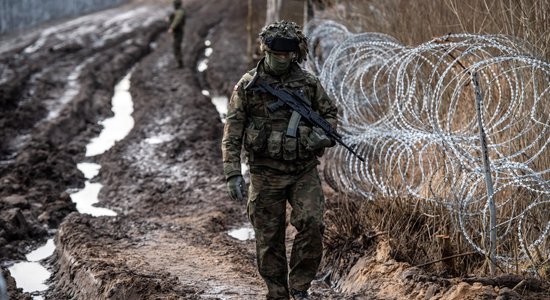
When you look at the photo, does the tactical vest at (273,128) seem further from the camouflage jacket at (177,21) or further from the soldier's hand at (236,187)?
the camouflage jacket at (177,21)

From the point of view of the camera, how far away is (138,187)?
32.2 feet

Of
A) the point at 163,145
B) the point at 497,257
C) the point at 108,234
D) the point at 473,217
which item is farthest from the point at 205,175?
the point at 497,257

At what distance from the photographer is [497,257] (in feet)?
17.1

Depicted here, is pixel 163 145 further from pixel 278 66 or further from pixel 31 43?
pixel 31 43

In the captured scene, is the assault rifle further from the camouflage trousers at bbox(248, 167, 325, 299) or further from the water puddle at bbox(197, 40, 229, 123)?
the water puddle at bbox(197, 40, 229, 123)

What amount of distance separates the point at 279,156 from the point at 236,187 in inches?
12.3

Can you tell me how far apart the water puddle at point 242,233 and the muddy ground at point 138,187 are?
5.1 inches

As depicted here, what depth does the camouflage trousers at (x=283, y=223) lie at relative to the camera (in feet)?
16.7

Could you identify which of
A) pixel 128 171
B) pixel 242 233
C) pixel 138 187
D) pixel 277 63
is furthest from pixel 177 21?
pixel 277 63

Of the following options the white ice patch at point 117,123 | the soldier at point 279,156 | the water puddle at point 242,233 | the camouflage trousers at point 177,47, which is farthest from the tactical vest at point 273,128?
the camouflage trousers at point 177,47

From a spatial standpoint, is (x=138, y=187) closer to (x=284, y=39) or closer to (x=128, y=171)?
(x=128, y=171)

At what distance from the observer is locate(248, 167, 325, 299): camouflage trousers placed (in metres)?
5.09

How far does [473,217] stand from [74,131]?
8358 mm

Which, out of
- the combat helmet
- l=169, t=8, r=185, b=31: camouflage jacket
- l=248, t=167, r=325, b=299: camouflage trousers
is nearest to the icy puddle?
l=169, t=8, r=185, b=31: camouflage jacket
